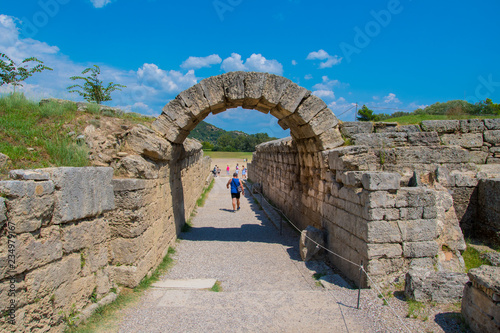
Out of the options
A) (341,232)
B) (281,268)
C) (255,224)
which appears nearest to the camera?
(341,232)

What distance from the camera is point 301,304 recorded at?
4.46 metres

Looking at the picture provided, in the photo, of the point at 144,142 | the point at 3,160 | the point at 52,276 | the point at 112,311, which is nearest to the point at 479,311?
the point at 112,311

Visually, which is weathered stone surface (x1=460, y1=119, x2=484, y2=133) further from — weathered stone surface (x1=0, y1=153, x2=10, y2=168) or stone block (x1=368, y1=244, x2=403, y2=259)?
weathered stone surface (x1=0, y1=153, x2=10, y2=168)

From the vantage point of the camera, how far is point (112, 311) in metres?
4.23

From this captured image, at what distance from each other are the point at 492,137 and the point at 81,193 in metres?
8.52

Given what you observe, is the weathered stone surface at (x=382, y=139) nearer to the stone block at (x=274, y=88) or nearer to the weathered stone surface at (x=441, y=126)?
the weathered stone surface at (x=441, y=126)

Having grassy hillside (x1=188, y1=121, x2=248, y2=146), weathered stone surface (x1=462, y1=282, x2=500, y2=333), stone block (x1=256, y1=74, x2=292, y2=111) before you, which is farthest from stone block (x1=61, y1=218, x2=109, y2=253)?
grassy hillside (x1=188, y1=121, x2=248, y2=146)

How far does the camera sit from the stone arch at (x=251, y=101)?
6.37 metres

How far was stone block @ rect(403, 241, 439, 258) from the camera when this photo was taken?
194 inches

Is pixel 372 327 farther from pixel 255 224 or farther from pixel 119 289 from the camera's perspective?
pixel 255 224

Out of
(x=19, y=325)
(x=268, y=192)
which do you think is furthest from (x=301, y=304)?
(x=268, y=192)

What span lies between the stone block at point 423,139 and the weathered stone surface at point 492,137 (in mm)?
1274

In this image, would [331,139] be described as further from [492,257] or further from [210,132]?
[210,132]

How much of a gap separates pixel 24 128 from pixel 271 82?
4717 millimetres
